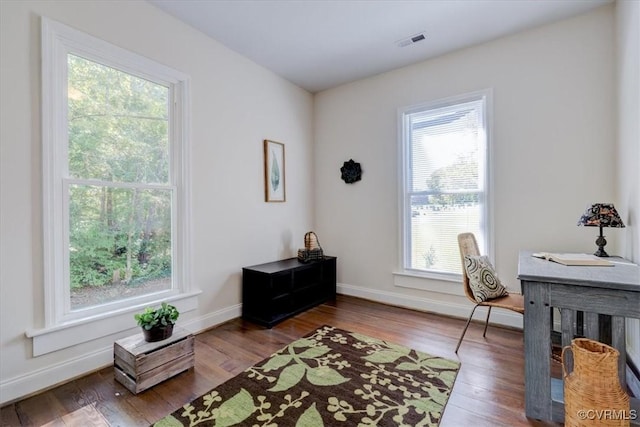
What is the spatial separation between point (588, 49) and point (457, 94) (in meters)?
1.02

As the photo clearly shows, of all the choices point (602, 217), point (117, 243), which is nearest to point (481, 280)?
point (602, 217)

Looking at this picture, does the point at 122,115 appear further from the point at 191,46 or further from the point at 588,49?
the point at 588,49

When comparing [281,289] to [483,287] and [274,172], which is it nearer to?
[274,172]

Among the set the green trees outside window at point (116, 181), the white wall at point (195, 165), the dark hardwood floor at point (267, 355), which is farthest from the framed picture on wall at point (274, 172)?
the dark hardwood floor at point (267, 355)

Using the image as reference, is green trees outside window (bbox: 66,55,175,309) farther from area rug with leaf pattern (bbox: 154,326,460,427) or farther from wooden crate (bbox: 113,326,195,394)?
area rug with leaf pattern (bbox: 154,326,460,427)

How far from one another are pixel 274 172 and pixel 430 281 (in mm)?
2162

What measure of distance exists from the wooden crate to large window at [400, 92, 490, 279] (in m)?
2.42

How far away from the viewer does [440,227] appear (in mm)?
3266

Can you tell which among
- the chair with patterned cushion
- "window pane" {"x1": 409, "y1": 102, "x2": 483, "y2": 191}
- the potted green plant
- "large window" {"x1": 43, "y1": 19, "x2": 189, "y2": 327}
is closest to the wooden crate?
the potted green plant

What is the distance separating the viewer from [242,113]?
3.21 metres

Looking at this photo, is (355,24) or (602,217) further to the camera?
(355,24)

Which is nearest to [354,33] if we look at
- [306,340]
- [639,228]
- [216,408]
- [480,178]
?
[480,178]

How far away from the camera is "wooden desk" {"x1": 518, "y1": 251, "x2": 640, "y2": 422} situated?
1465mm

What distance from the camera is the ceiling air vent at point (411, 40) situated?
2822 mm
